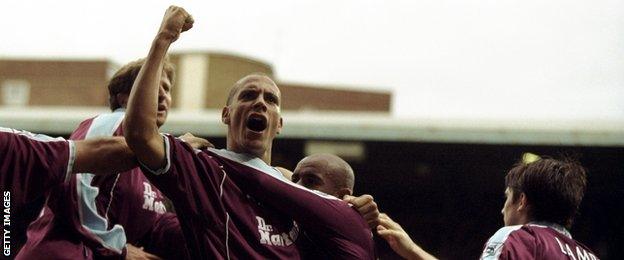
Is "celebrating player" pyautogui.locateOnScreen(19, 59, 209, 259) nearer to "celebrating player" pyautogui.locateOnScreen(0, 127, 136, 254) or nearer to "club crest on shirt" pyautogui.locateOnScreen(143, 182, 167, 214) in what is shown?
"club crest on shirt" pyautogui.locateOnScreen(143, 182, 167, 214)

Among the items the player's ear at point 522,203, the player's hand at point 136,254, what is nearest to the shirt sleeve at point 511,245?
the player's ear at point 522,203

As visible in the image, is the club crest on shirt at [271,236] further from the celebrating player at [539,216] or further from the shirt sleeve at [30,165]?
the shirt sleeve at [30,165]

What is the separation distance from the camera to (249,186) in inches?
106

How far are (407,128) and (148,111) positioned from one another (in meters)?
7.15

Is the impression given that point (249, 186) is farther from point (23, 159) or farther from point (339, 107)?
point (339, 107)

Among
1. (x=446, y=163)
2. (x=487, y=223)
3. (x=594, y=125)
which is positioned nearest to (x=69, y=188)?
(x=594, y=125)

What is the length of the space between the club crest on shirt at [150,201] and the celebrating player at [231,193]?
0.72 m

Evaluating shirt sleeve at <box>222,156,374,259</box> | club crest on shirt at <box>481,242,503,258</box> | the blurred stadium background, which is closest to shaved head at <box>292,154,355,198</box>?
shirt sleeve at <box>222,156,374,259</box>

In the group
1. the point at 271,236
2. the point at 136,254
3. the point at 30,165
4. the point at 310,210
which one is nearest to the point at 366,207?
the point at 310,210

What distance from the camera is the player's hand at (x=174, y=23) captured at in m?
2.54

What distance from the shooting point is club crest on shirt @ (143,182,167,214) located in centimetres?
341

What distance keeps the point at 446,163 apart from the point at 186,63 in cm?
2308

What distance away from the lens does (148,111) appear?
2.45 meters

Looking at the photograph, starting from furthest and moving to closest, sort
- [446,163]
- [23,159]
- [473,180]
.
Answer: [473,180] < [446,163] < [23,159]
